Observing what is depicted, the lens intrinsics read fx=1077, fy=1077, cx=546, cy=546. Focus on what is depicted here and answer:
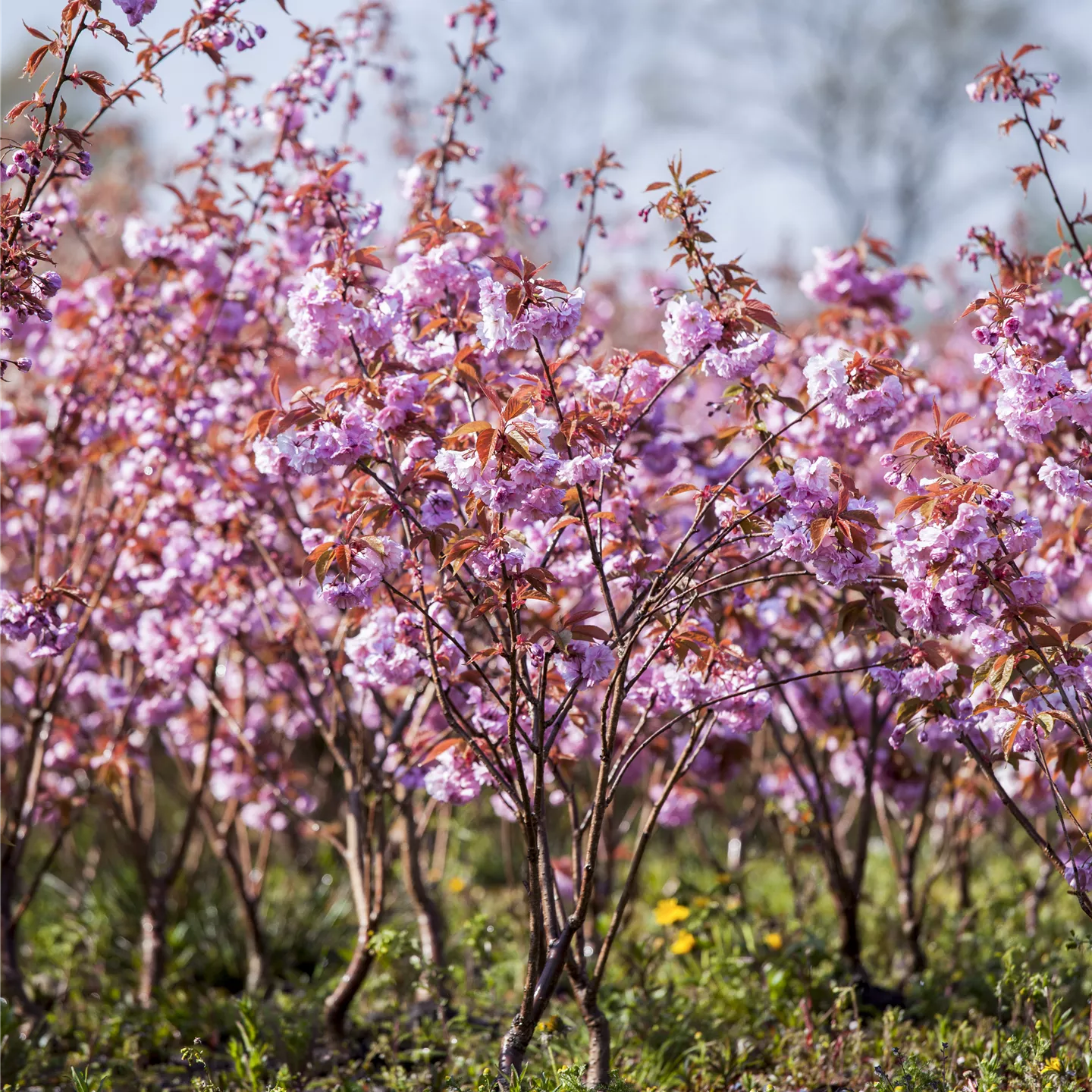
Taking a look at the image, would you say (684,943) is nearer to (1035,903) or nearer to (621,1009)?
(621,1009)

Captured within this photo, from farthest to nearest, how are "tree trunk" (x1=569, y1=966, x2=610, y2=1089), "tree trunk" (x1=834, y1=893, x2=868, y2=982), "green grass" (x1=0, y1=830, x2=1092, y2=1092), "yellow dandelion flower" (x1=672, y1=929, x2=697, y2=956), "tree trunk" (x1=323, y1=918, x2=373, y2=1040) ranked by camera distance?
"tree trunk" (x1=834, y1=893, x2=868, y2=982) < "yellow dandelion flower" (x1=672, y1=929, x2=697, y2=956) < "tree trunk" (x1=323, y1=918, x2=373, y2=1040) < "green grass" (x1=0, y1=830, x2=1092, y2=1092) < "tree trunk" (x1=569, y1=966, x2=610, y2=1089)

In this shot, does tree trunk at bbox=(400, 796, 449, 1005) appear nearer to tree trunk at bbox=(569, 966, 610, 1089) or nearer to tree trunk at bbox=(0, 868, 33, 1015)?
tree trunk at bbox=(569, 966, 610, 1089)

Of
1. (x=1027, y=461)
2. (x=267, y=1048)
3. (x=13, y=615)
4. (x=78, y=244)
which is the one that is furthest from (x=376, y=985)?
(x=78, y=244)

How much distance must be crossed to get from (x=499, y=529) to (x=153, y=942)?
2.56 metres

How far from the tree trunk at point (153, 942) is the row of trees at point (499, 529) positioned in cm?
3

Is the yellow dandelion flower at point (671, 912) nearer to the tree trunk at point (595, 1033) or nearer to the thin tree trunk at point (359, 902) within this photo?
the tree trunk at point (595, 1033)

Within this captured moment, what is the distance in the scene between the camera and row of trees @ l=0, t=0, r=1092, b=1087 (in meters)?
2.31

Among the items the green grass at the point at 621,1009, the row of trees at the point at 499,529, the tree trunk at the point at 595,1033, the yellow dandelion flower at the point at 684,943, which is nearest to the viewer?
the row of trees at the point at 499,529

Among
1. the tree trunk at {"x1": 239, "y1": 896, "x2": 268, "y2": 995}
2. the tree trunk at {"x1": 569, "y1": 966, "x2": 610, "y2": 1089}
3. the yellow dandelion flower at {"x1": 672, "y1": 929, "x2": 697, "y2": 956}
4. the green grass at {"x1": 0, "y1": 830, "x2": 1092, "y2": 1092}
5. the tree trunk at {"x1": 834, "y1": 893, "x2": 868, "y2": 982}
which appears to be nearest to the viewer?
the tree trunk at {"x1": 569, "y1": 966, "x2": 610, "y2": 1089}

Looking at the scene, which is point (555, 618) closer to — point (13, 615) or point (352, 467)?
point (352, 467)

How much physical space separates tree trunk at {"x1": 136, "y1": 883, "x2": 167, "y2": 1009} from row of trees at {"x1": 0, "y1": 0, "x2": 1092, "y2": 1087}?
3 centimetres

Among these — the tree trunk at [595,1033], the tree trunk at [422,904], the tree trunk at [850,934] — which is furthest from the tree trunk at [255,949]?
the tree trunk at [850,934]

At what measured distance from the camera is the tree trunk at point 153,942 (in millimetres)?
3854

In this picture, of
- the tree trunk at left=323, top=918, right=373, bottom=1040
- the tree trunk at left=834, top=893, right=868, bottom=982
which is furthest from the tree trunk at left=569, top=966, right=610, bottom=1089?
the tree trunk at left=834, top=893, right=868, bottom=982
